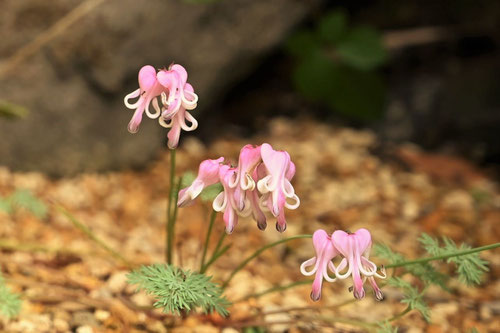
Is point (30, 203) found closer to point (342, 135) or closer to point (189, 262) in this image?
point (189, 262)

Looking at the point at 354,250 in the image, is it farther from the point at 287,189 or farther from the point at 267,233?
the point at 267,233

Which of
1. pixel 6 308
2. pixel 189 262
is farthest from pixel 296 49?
pixel 6 308

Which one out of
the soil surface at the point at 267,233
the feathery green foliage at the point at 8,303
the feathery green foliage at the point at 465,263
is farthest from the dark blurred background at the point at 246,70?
the feathery green foliage at the point at 465,263

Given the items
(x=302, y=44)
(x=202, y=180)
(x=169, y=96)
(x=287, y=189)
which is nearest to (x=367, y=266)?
(x=287, y=189)

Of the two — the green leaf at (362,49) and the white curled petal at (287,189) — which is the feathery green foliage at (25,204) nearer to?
the white curled petal at (287,189)

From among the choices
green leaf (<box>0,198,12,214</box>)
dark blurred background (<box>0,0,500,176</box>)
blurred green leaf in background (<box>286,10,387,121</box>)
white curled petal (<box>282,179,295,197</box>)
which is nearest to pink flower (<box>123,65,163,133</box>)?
white curled petal (<box>282,179,295,197</box>)

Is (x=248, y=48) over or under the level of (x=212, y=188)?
over

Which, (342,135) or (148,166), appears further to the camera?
(342,135)
